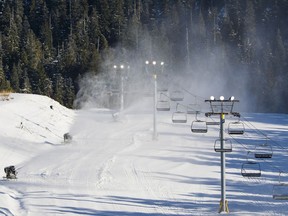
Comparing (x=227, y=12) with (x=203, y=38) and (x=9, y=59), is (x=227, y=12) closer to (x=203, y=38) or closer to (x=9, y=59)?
(x=203, y=38)

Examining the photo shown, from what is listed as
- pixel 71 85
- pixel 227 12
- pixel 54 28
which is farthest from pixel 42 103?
pixel 227 12

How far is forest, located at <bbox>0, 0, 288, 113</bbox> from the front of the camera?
Result: 89.9m

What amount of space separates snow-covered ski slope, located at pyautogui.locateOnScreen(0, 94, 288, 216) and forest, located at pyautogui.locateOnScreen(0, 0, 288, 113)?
36466mm

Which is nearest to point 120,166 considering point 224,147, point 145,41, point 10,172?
point 10,172

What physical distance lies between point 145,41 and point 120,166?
7235cm

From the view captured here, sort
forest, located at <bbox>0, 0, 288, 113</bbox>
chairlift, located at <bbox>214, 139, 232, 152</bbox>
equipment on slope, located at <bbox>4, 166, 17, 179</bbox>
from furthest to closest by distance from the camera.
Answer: forest, located at <bbox>0, 0, 288, 113</bbox>, equipment on slope, located at <bbox>4, 166, 17, 179</bbox>, chairlift, located at <bbox>214, 139, 232, 152</bbox>

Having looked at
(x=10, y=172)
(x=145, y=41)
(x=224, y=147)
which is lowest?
(x=10, y=172)

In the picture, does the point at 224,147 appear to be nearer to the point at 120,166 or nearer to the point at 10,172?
the point at 120,166

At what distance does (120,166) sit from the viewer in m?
32.6

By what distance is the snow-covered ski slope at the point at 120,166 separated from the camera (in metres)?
24.1

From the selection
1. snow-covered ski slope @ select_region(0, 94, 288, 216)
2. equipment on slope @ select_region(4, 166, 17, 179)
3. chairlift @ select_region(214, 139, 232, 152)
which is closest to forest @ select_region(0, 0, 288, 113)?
snow-covered ski slope @ select_region(0, 94, 288, 216)

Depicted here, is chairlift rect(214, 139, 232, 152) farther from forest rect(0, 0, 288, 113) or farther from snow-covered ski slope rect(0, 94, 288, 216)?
forest rect(0, 0, 288, 113)

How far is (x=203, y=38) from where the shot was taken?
107m

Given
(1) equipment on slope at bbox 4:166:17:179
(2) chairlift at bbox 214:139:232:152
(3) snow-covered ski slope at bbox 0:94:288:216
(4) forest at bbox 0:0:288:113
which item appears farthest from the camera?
(4) forest at bbox 0:0:288:113
